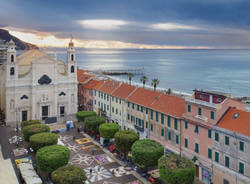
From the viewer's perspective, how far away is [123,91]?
2562 inches

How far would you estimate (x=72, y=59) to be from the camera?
263 ft

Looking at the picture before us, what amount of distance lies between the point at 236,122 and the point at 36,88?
56106 mm

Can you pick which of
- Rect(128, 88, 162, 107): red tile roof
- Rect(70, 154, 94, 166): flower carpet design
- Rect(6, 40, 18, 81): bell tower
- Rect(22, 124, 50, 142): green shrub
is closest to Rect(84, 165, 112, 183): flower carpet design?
Rect(70, 154, 94, 166): flower carpet design

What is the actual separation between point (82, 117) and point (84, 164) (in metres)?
22.7

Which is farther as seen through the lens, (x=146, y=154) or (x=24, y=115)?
(x=24, y=115)

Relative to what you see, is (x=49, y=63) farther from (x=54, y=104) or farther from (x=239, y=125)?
(x=239, y=125)

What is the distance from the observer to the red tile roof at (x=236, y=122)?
116ft

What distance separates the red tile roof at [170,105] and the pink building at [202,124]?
8.24 feet

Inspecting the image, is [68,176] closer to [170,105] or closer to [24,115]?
[170,105]

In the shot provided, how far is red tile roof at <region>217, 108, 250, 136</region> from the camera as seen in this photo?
35.2 m

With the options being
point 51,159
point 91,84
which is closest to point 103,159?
point 51,159

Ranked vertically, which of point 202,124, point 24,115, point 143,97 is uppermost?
point 143,97

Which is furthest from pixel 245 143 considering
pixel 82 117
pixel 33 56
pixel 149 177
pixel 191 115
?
pixel 33 56

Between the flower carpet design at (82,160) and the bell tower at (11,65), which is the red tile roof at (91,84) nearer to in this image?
the bell tower at (11,65)
